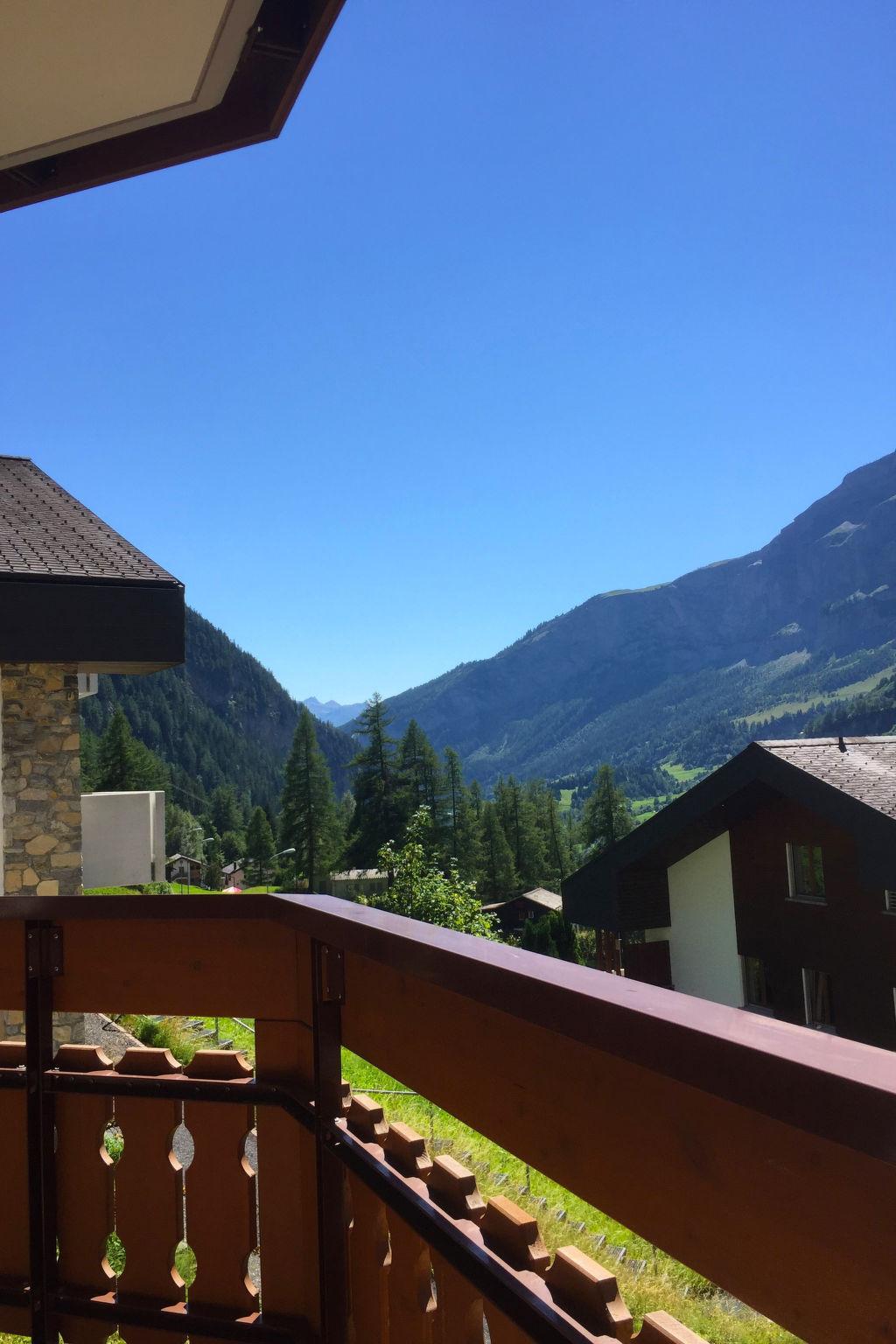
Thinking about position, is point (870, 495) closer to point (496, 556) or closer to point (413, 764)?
point (496, 556)

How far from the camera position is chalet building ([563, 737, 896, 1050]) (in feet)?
33.6

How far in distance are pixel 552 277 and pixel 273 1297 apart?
72434 mm

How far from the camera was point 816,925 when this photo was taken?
37.0 feet

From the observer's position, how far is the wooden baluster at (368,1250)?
1124 mm

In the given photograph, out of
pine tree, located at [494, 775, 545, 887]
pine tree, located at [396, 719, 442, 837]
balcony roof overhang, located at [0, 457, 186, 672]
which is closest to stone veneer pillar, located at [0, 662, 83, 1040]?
balcony roof overhang, located at [0, 457, 186, 672]

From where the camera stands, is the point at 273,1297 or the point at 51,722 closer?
the point at 273,1297

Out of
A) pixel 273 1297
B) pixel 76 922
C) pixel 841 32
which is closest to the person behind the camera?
pixel 273 1297

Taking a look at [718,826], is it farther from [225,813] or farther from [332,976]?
[225,813]

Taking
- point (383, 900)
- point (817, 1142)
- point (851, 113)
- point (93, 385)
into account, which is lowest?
point (383, 900)

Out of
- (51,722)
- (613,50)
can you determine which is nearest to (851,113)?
(613,50)

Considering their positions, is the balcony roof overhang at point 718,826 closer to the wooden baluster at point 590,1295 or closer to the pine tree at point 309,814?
the wooden baluster at point 590,1295

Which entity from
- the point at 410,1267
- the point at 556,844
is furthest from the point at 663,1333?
the point at 556,844

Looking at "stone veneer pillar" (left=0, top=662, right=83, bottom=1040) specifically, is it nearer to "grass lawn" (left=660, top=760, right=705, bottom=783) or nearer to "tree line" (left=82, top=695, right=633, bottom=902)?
"tree line" (left=82, top=695, right=633, bottom=902)

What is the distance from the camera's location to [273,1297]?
135 cm
